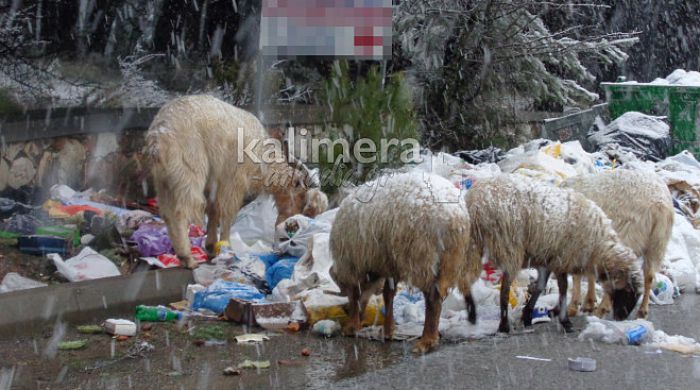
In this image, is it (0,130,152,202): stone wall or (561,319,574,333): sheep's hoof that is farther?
(0,130,152,202): stone wall

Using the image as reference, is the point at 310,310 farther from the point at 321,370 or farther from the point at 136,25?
the point at 136,25

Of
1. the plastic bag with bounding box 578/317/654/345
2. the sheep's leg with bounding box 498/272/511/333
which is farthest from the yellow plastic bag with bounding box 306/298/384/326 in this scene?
the plastic bag with bounding box 578/317/654/345

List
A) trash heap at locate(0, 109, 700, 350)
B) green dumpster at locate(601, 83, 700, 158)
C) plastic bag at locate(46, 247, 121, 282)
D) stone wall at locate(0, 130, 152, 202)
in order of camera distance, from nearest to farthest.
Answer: trash heap at locate(0, 109, 700, 350) → plastic bag at locate(46, 247, 121, 282) → stone wall at locate(0, 130, 152, 202) → green dumpster at locate(601, 83, 700, 158)

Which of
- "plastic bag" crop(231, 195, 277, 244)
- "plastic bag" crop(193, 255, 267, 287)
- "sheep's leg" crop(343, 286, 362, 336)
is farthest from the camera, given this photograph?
"plastic bag" crop(231, 195, 277, 244)

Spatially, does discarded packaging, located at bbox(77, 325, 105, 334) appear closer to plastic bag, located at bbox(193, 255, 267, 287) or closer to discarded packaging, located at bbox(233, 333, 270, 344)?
discarded packaging, located at bbox(233, 333, 270, 344)

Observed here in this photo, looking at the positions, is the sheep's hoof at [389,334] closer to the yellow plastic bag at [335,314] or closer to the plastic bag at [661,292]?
the yellow plastic bag at [335,314]

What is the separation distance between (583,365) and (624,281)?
1.46 metres

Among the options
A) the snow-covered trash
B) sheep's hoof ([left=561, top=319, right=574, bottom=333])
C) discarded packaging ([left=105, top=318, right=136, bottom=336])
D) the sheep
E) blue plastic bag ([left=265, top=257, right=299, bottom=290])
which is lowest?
sheep's hoof ([left=561, top=319, right=574, bottom=333])

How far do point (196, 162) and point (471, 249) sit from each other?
242cm

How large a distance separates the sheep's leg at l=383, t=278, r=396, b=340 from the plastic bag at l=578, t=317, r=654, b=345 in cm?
133

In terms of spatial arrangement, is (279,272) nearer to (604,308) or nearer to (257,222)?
(257,222)

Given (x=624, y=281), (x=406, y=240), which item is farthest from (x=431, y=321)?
(x=624, y=281)

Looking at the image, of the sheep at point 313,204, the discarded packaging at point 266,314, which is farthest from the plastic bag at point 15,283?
the sheep at point 313,204

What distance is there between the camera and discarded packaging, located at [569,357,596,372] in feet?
18.0
